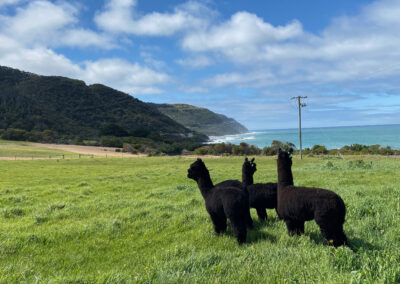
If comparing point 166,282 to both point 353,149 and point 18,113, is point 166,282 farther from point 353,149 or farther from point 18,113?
point 18,113

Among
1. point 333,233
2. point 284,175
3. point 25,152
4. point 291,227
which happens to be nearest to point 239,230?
A: point 291,227

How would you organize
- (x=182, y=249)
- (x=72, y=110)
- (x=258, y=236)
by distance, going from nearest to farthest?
(x=182, y=249) → (x=258, y=236) → (x=72, y=110)

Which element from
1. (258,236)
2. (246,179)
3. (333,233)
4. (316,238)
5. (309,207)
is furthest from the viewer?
(246,179)

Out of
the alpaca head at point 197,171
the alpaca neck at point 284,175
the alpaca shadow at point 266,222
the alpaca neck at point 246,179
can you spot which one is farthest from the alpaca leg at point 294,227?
the alpaca head at point 197,171

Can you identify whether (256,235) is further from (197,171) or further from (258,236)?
(197,171)

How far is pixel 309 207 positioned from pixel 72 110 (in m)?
159

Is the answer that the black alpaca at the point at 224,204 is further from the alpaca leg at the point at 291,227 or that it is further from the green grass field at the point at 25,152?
the green grass field at the point at 25,152

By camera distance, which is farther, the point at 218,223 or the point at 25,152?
the point at 25,152

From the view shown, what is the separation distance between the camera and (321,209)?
4441mm

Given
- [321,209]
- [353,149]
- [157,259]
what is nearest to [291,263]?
[321,209]

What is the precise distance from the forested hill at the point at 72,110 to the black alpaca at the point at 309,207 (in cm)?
10818

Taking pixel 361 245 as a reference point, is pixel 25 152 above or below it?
above

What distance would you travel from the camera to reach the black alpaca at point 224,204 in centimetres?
516

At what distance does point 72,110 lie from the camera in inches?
5704
